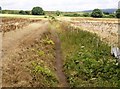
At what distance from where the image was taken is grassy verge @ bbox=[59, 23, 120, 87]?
18.2 metres

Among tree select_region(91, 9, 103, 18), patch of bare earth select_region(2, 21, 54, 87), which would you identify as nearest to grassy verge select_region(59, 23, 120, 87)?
patch of bare earth select_region(2, 21, 54, 87)

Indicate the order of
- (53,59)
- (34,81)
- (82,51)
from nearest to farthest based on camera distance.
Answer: (34,81)
(53,59)
(82,51)

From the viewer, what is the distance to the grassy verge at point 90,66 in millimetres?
18234

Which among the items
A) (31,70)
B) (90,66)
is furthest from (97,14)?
(31,70)

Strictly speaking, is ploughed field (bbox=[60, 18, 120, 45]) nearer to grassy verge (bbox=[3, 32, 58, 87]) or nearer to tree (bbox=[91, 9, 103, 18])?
grassy verge (bbox=[3, 32, 58, 87])

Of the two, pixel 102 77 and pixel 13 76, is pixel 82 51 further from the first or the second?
pixel 13 76

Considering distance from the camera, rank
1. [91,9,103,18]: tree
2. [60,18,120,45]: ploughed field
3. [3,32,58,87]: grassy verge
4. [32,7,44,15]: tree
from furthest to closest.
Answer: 1. [32,7,44,15]: tree
2. [91,9,103,18]: tree
3. [60,18,120,45]: ploughed field
4. [3,32,58,87]: grassy verge

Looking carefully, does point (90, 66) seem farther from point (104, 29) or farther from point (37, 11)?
point (37, 11)

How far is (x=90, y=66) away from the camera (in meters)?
21.0

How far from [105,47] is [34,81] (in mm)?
12450

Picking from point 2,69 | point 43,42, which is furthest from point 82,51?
point 2,69

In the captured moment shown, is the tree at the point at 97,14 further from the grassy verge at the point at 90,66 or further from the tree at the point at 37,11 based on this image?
the grassy verge at the point at 90,66

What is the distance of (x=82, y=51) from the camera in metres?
26.1

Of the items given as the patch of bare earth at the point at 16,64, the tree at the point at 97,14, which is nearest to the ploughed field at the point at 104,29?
the patch of bare earth at the point at 16,64
